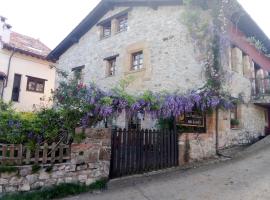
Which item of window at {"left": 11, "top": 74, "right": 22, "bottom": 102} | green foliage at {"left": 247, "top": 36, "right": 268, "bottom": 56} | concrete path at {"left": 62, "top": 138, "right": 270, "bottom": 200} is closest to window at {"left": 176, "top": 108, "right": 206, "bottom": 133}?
concrete path at {"left": 62, "top": 138, "right": 270, "bottom": 200}

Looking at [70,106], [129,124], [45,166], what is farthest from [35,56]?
[45,166]

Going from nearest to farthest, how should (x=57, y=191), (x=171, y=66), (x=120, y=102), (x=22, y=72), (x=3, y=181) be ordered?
(x=3, y=181) → (x=57, y=191) → (x=120, y=102) → (x=171, y=66) → (x=22, y=72)

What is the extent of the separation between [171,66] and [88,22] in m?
6.29

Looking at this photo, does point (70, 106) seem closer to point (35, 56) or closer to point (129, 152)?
point (129, 152)

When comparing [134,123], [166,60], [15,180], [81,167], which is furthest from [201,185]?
[166,60]

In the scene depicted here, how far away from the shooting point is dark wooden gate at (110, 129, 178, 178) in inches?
270

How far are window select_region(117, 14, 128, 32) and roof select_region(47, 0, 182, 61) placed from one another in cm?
62

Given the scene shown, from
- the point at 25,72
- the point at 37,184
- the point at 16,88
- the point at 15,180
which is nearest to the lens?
the point at 15,180

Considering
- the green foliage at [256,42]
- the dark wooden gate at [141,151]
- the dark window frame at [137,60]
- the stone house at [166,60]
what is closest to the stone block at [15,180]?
the dark wooden gate at [141,151]

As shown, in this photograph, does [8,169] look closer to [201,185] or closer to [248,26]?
[201,185]

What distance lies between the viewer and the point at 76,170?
6.06 meters

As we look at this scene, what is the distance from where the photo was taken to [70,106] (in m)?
6.84

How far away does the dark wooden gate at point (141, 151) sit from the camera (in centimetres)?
686

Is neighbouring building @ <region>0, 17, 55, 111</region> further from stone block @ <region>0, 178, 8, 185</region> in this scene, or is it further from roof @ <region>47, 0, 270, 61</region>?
stone block @ <region>0, 178, 8, 185</region>
